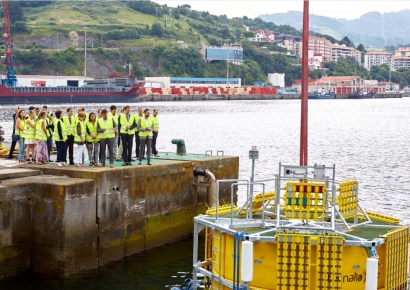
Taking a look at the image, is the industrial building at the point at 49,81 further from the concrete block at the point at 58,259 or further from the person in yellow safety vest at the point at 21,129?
the concrete block at the point at 58,259

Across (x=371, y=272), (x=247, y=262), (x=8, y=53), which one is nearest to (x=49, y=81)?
(x=8, y=53)

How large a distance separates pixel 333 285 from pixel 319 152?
159ft

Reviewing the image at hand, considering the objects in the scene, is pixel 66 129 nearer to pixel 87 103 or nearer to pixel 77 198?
pixel 77 198

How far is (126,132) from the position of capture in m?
22.8

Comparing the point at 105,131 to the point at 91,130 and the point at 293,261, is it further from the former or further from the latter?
the point at 293,261

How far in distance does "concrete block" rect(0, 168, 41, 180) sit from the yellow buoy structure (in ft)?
Answer: 22.2

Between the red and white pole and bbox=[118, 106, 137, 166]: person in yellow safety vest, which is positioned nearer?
the red and white pole

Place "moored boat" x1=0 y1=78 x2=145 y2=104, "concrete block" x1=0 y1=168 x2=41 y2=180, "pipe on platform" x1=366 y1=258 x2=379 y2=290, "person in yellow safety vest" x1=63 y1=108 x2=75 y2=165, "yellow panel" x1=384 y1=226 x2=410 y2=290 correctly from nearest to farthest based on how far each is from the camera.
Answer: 1. "pipe on platform" x1=366 y1=258 x2=379 y2=290
2. "yellow panel" x1=384 y1=226 x2=410 y2=290
3. "concrete block" x1=0 y1=168 x2=41 y2=180
4. "person in yellow safety vest" x1=63 y1=108 x2=75 y2=165
5. "moored boat" x1=0 y1=78 x2=145 y2=104

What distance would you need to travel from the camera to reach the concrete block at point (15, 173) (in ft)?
64.1

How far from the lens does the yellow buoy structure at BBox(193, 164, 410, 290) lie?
12914 millimetres

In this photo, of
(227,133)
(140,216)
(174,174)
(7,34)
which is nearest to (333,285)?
(140,216)

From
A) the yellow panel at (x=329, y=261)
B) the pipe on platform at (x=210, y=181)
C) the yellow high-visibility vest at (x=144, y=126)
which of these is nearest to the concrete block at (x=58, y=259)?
the yellow high-visibility vest at (x=144, y=126)

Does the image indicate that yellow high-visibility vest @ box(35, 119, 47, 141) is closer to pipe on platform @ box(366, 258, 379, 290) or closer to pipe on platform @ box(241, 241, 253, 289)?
pipe on platform @ box(241, 241, 253, 289)

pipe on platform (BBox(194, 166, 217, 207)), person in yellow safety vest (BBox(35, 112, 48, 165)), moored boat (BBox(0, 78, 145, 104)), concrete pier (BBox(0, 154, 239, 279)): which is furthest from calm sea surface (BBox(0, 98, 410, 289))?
moored boat (BBox(0, 78, 145, 104))
